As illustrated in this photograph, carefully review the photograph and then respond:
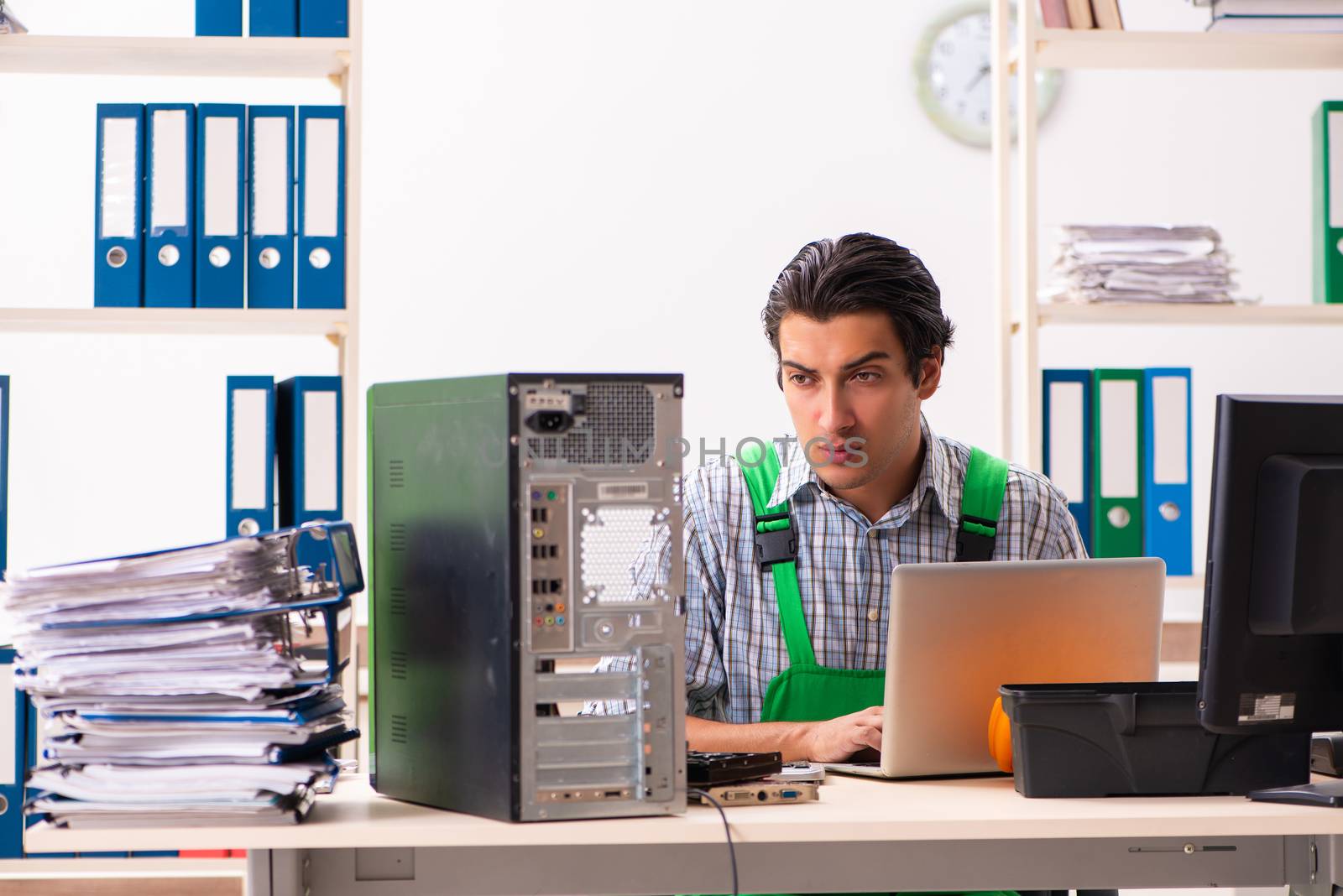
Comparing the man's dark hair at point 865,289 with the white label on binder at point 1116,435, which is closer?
the man's dark hair at point 865,289

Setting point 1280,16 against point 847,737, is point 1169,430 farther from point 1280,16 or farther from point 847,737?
point 847,737

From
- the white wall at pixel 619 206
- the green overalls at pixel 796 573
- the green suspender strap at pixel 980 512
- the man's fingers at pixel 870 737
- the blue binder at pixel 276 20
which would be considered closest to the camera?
the man's fingers at pixel 870 737

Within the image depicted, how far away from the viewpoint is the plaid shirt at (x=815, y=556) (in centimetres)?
198

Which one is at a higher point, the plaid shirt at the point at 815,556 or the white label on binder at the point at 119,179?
the white label on binder at the point at 119,179

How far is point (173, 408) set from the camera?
3098 millimetres

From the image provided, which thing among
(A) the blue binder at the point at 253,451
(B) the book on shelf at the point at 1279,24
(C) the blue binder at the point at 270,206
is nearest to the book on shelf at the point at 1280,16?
(B) the book on shelf at the point at 1279,24

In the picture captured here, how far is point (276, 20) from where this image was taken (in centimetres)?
A: 238

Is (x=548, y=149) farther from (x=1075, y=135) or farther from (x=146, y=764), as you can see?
(x=146, y=764)

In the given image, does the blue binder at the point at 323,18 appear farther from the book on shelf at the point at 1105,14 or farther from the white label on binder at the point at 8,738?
the book on shelf at the point at 1105,14

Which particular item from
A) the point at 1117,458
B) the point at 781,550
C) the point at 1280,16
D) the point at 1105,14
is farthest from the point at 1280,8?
the point at 781,550

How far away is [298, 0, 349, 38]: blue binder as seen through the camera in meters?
2.38

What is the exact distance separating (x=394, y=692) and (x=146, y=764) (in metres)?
0.23

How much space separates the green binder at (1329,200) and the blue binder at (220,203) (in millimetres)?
1948

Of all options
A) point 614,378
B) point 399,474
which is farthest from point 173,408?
point 614,378
